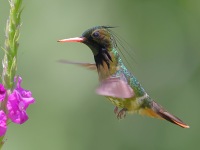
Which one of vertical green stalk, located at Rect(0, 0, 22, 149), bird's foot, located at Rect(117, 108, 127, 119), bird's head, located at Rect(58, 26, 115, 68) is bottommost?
bird's foot, located at Rect(117, 108, 127, 119)

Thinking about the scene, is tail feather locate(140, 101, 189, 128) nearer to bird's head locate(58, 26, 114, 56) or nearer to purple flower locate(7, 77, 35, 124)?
bird's head locate(58, 26, 114, 56)

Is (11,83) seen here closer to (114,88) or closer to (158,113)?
(114,88)

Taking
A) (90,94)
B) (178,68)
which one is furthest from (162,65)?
(90,94)

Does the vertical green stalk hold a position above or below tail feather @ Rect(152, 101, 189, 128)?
above

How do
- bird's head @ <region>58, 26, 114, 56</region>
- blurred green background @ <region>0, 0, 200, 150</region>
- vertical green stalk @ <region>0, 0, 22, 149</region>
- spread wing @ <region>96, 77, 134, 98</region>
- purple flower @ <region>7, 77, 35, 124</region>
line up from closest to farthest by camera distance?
1. vertical green stalk @ <region>0, 0, 22, 149</region>
2. purple flower @ <region>7, 77, 35, 124</region>
3. spread wing @ <region>96, 77, 134, 98</region>
4. bird's head @ <region>58, 26, 114, 56</region>
5. blurred green background @ <region>0, 0, 200, 150</region>

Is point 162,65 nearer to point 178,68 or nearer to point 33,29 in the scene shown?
point 178,68

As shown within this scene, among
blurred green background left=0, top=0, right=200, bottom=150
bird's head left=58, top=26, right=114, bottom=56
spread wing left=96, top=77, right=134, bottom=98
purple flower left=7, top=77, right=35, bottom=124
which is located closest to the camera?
purple flower left=7, top=77, right=35, bottom=124

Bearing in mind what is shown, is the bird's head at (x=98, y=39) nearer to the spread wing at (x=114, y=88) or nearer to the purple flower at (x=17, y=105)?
the spread wing at (x=114, y=88)

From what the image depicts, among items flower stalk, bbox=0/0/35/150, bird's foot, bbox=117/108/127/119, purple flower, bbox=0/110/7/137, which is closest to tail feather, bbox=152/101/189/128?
bird's foot, bbox=117/108/127/119
